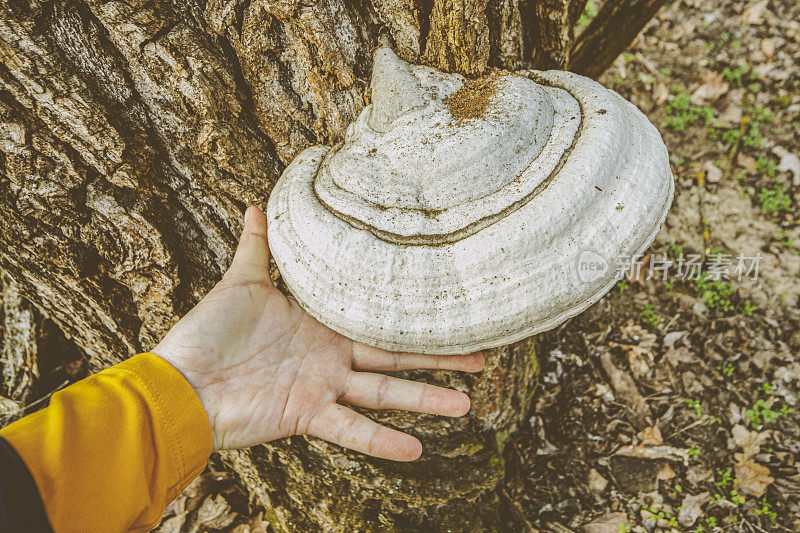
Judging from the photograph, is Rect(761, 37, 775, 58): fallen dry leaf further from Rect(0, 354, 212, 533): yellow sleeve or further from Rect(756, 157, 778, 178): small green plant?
Rect(0, 354, 212, 533): yellow sleeve

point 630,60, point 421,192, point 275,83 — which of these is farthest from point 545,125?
point 630,60

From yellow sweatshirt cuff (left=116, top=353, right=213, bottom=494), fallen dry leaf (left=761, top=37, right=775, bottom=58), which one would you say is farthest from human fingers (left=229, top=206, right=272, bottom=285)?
fallen dry leaf (left=761, top=37, right=775, bottom=58)

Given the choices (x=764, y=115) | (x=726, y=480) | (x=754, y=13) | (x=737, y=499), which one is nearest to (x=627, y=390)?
(x=726, y=480)

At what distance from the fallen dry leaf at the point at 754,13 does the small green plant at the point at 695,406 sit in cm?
525

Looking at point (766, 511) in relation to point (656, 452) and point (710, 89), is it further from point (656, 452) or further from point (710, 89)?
point (710, 89)

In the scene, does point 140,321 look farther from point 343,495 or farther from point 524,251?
point 524,251

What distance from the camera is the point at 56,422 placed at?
1719 millimetres

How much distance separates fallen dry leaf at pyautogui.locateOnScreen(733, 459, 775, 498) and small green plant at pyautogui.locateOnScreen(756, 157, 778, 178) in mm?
3181

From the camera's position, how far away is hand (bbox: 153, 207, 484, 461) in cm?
215

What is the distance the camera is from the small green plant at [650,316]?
4129 millimetres

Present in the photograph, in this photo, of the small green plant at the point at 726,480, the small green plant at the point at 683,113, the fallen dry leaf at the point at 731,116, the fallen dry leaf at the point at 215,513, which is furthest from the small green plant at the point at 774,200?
the fallen dry leaf at the point at 215,513

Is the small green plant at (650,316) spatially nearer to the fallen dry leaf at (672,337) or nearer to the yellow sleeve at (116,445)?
the fallen dry leaf at (672,337)

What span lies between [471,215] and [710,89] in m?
5.56

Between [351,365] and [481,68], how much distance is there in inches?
66.5
